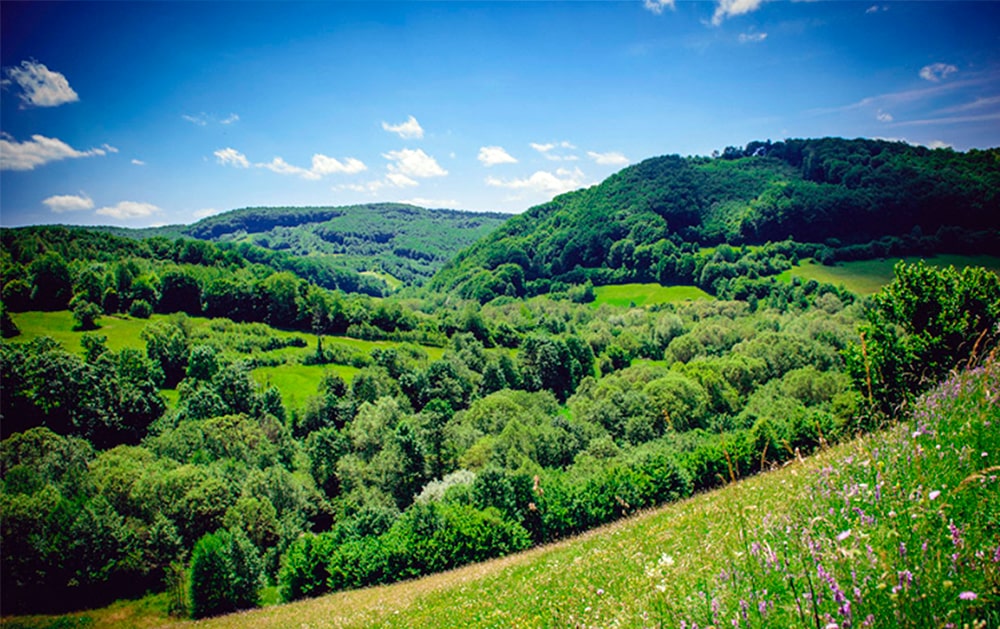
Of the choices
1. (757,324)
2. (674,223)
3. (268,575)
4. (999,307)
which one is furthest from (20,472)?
(674,223)

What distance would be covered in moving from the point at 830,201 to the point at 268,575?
183 m

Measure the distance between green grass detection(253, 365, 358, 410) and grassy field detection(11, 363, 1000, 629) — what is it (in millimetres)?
68523

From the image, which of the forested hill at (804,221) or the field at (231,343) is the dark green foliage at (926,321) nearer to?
the field at (231,343)

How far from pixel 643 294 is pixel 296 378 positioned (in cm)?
10939

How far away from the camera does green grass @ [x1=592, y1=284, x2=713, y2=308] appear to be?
5594 inches

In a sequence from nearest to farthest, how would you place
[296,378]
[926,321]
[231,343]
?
[926,321] < [296,378] < [231,343]

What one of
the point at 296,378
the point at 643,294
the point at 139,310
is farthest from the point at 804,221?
the point at 139,310

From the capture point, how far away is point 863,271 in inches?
4958

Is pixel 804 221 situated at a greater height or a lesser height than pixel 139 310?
greater

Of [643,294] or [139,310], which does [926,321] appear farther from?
[139,310]

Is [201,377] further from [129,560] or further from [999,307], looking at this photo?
[999,307]

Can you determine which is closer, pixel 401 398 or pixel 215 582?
pixel 215 582

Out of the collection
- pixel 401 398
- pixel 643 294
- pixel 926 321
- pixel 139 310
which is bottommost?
pixel 401 398

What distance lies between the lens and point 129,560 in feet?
125
